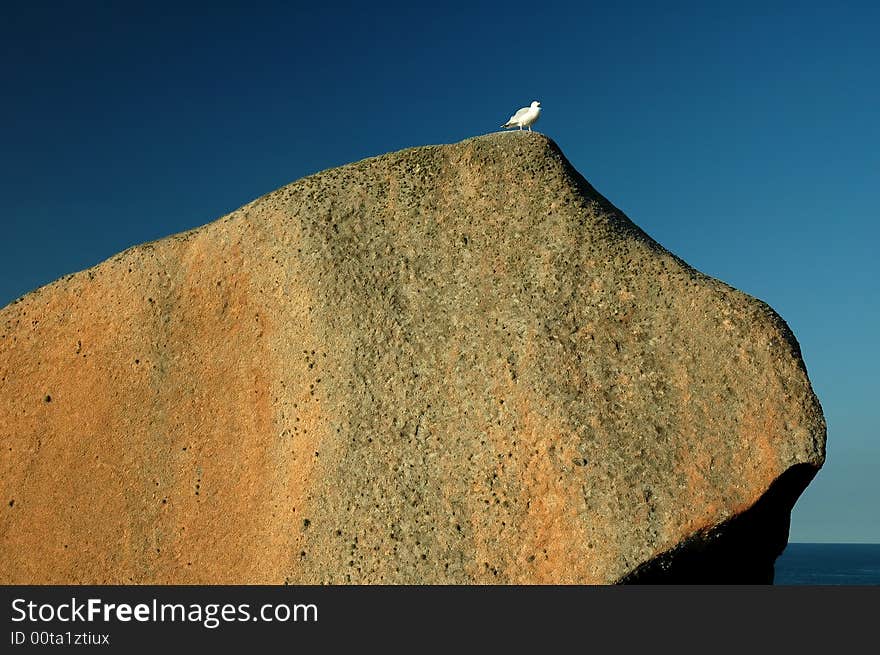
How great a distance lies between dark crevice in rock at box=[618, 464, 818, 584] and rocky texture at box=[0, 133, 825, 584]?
0.21ft

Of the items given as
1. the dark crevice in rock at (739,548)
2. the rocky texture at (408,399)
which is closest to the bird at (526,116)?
the rocky texture at (408,399)

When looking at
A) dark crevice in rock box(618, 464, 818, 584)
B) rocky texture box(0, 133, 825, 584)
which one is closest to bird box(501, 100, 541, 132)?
rocky texture box(0, 133, 825, 584)

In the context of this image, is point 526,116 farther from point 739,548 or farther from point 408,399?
point 739,548

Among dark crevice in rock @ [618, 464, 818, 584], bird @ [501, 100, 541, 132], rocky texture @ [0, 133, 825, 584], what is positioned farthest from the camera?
bird @ [501, 100, 541, 132]

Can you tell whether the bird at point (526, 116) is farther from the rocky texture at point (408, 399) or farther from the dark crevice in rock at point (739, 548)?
the dark crevice in rock at point (739, 548)

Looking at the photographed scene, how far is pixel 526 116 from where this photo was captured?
18203mm

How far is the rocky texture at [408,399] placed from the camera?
14367 mm

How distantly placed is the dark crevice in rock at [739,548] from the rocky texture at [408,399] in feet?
0.21

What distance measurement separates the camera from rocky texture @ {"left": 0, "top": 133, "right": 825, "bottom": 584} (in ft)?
47.1

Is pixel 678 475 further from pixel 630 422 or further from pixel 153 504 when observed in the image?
pixel 153 504

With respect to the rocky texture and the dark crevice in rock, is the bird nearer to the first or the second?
the rocky texture

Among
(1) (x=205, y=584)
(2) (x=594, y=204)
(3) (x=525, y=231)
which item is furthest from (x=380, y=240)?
(1) (x=205, y=584)

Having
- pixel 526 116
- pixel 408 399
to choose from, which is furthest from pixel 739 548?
pixel 526 116

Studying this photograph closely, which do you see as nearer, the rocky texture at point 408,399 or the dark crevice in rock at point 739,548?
the dark crevice in rock at point 739,548
